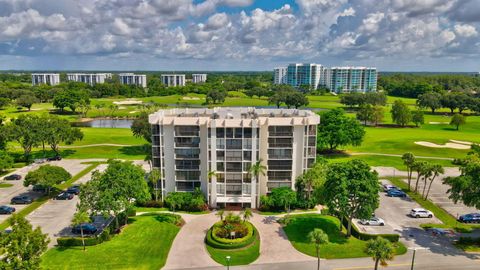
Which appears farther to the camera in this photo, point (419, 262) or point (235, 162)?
point (235, 162)

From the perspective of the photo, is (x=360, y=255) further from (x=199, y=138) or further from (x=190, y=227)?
(x=199, y=138)

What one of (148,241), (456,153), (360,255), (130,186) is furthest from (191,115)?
(456,153)

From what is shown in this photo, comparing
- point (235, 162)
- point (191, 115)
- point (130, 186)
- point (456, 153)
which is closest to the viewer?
point (130, 186)

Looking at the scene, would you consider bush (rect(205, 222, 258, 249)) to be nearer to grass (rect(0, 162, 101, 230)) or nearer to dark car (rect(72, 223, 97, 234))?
dark car (rect(72, 223, 97, 234))

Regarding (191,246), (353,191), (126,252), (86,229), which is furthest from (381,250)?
(86,229)

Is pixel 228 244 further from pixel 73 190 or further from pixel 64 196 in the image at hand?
pixel 73 190

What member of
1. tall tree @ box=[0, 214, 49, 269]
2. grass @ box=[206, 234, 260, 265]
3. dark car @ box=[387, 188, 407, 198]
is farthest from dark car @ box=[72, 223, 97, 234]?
dark car @ box=[387, 188, 407, 198]
